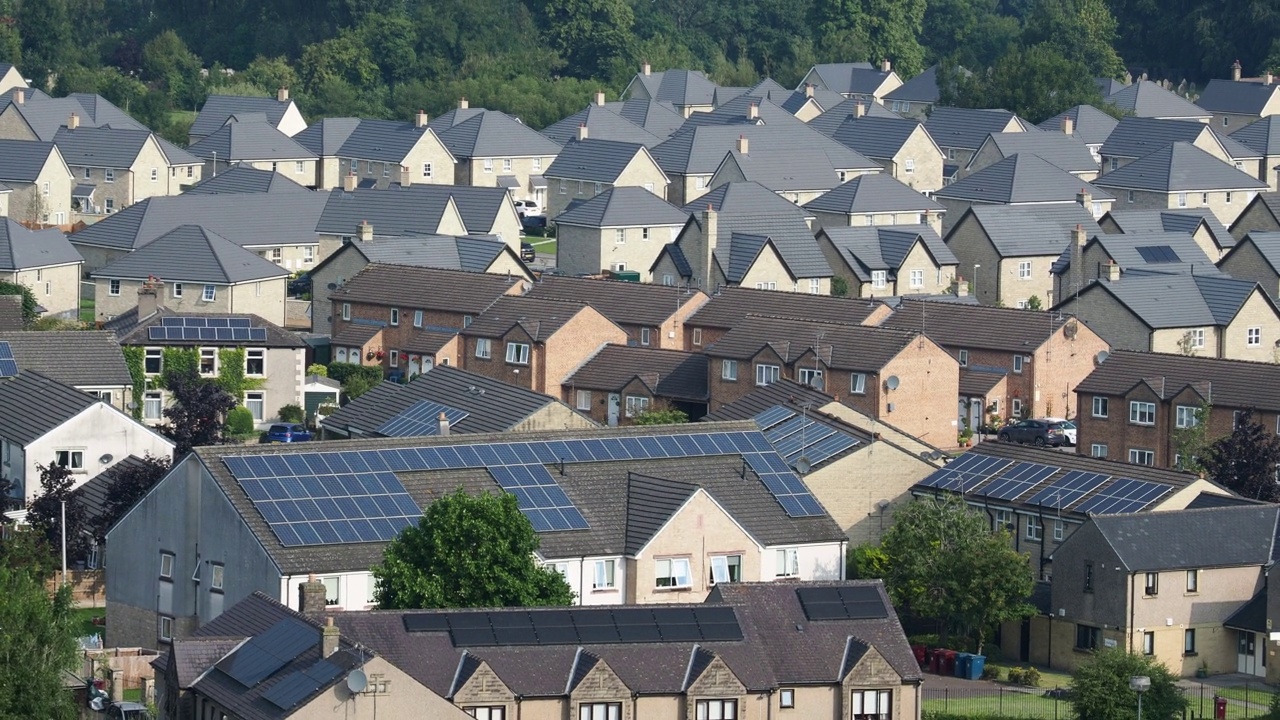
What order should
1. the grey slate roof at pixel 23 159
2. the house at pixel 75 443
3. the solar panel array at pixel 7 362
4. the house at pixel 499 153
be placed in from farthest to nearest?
the house at pixel 499 153 → the grey slate roof at pixel 23 159 → the solar panel array at pixel 7 362 → the house at pixel 75 443

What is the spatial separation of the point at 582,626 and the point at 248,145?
313ft

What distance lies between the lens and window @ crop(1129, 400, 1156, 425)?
8288 centimetres

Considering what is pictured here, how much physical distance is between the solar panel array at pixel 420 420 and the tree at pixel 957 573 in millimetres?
13525

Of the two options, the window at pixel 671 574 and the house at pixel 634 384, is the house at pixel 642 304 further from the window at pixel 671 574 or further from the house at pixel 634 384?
the window at pixel 671 574

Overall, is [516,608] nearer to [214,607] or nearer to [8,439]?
[214,607]

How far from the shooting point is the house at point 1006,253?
112 m

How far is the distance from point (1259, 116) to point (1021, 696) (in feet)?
354

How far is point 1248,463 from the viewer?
74.9 m

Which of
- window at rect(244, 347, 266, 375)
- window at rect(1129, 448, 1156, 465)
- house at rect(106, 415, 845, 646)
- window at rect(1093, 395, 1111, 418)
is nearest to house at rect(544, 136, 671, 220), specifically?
window at rect(244, 347, 266, 375)

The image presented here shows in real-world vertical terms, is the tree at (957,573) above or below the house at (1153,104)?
below

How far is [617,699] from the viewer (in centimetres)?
5084

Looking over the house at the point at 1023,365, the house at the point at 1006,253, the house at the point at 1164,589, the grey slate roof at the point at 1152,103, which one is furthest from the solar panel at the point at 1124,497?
the grey slate roof at the point at 1152,103

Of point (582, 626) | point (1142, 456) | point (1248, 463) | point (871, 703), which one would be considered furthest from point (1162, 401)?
point (582, 626)

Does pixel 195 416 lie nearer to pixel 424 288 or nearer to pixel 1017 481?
pixel 424 288
